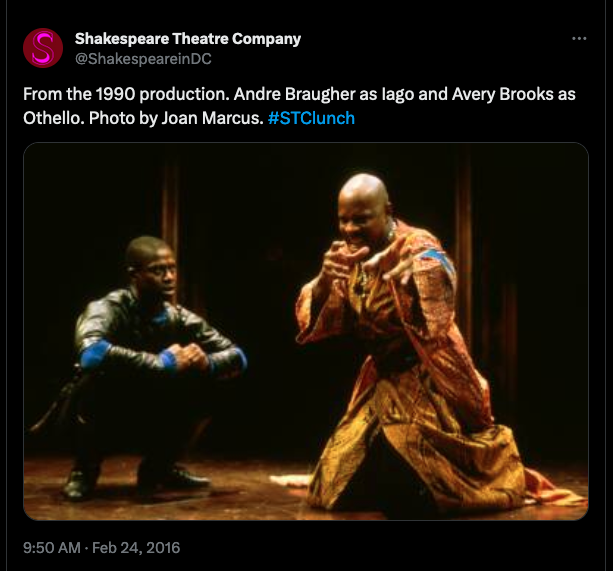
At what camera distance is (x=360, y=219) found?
168 inches

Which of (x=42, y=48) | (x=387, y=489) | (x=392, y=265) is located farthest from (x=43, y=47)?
(x=387, y=489)

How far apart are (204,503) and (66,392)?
0.79 metres

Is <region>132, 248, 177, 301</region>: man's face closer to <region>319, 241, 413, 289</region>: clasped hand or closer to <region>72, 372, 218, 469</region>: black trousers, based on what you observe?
<region>72, 372, 218, 469</region>: black trousers

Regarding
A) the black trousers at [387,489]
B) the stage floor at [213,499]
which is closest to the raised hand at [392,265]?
the black trousers at [387,489]

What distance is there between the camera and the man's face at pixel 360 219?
4.27 metres

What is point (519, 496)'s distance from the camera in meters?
4.43

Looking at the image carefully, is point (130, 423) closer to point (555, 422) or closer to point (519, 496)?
point (519, 496)

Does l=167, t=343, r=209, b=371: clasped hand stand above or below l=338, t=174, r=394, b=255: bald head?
below

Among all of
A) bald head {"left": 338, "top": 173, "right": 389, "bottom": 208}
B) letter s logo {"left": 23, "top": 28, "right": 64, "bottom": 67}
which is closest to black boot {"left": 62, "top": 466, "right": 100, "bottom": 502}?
bald head {"left": 338, "top": 173, "right": 389, "bottom": 208}

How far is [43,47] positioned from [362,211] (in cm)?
140

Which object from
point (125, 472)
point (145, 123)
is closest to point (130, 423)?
point (125, 472)

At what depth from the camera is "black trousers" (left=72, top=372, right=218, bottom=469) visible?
15.0ft

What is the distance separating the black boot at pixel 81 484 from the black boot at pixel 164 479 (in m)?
0.27

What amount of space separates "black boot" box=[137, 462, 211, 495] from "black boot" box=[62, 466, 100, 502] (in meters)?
0.27
